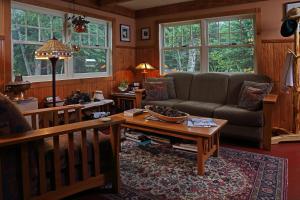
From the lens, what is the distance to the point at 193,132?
2.50 m

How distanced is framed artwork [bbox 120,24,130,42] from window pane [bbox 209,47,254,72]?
70.7 inches

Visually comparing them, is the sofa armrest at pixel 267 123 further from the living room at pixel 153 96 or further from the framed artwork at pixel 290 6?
the framed artwork at pixel 290 6

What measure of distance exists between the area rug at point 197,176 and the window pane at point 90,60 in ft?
6.72

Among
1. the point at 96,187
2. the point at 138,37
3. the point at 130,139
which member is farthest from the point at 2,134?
the point at 138,37

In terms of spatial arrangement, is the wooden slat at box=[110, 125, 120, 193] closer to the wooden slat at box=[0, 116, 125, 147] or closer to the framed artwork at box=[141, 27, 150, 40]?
the wooden slat at box=[0, 116, 125, 147]

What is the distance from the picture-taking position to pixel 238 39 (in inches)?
176

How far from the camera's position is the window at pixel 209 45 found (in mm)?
4402

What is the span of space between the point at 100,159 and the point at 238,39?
3.42 m

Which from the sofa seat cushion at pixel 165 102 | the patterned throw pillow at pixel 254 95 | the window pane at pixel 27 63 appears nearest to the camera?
the patterned throw pillow at pixel 254 95

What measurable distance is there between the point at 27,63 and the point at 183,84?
8.45 feet

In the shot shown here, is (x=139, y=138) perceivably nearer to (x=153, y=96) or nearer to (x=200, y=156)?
(x=200, y=156)


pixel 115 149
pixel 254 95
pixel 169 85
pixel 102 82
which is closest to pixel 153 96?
pixel 169 85

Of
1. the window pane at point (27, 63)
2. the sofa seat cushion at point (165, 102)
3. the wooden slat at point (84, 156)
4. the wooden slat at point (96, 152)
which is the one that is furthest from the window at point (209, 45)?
the wooden slat at point (84, 156)

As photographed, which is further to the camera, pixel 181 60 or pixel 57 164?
pixel 181 60
